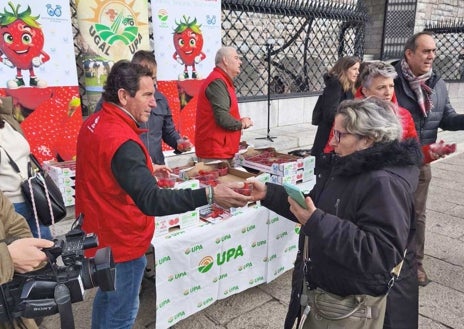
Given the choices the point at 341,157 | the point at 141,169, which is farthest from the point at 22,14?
the point at 341,157

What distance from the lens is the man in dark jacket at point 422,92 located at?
2.69 meters

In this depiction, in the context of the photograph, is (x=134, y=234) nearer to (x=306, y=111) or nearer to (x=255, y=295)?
(x=255, y=295)

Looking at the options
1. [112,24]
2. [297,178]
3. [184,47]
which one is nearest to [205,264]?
[297,178]

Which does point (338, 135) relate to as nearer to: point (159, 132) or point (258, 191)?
point (258, 191)

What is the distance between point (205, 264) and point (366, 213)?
4.16ft

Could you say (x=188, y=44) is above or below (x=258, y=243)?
above

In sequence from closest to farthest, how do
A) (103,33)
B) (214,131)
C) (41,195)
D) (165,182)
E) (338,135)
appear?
(338,135), (41,195), (165,182), (214,131), (103,33)

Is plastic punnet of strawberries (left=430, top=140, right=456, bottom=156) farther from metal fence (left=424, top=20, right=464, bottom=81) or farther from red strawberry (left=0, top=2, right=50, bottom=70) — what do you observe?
metal fence (left=424, top=20, right=464, bottom=81)

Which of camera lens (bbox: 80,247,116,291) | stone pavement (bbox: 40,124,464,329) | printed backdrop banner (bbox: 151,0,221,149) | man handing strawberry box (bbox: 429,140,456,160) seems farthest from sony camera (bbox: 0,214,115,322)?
printed backdrop banner (bbox: 151,0,221,149)

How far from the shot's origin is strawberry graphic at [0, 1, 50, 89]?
3.58 metres

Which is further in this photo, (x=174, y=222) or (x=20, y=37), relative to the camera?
(x=20, y=37)

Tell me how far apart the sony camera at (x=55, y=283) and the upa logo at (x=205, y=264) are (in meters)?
1.04

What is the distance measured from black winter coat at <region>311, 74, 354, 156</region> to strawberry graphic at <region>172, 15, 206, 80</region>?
7.94 ft

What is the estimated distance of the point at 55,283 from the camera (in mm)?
1152
